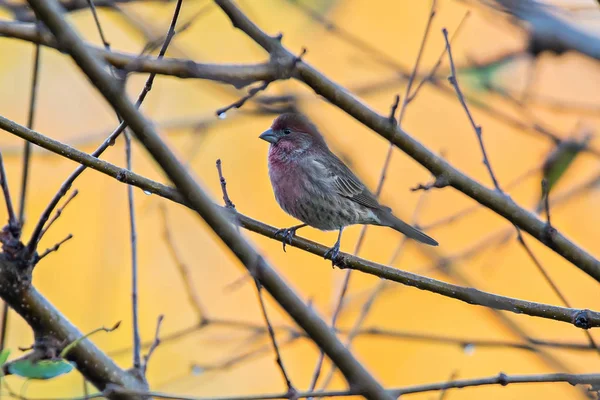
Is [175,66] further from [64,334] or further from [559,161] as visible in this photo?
[559,161]

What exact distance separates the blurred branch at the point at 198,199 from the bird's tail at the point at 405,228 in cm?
243

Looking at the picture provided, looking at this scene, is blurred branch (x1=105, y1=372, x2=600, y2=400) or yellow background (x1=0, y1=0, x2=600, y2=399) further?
yellow background (x1=0, y1=0, x2=600, y2=399)

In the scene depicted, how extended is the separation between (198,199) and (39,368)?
4.22 ft

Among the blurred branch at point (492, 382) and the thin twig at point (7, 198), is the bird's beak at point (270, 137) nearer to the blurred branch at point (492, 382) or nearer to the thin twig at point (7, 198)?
the thin twig at point (7, 198)

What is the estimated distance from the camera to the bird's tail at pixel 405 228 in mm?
4485

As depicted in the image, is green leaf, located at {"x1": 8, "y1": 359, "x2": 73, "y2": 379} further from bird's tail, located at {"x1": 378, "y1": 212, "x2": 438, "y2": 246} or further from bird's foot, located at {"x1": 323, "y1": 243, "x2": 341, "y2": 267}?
bird's tail, located at {"x1": 378, "y1": 212, "x2": 438, "y2": 246}

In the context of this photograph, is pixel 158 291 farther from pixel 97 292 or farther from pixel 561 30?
pixel 561 30

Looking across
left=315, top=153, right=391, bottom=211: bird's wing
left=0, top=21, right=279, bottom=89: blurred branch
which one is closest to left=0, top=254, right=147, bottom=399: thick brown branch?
left=0, top=21, right=279, bottom=89: blurred branch

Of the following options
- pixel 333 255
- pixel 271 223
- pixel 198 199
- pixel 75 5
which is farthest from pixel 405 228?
pixel 271 223

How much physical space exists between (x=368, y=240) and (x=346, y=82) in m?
1.95

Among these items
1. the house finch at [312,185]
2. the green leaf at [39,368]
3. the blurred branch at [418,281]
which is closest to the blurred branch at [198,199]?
the blurred branch at [418,281]

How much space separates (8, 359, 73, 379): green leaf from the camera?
2.75 m

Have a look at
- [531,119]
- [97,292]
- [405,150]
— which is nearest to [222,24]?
[97,292]

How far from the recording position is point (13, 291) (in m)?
3.20
